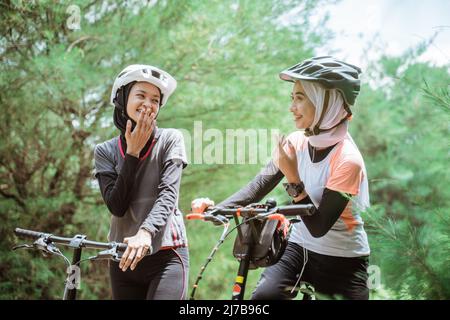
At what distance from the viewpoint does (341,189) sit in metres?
1.88

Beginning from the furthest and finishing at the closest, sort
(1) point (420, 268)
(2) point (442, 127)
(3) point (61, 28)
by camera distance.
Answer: (3) point (61, 28) < (2) point (442, 127) < (1) point (420, 268)

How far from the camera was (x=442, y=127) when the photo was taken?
1496 millimetres

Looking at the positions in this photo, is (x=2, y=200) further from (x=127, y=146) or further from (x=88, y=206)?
(x=127, y=146)

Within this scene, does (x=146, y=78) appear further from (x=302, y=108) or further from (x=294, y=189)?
(x=294, y=189)

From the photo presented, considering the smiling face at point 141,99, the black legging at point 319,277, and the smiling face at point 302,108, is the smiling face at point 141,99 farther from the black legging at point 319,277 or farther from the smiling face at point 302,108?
the black legging at point 319,277

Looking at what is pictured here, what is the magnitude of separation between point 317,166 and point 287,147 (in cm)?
19

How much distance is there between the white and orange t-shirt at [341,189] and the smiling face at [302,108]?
14 cm

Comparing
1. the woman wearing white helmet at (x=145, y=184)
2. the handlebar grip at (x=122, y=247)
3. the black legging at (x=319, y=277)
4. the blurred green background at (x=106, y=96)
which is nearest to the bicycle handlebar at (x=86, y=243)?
the handlebar grip at (x=122, y=247)

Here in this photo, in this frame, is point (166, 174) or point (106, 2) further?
point (106, 2)

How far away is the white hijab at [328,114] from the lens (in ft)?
6.63

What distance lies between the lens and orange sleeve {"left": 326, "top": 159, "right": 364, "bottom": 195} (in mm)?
1894

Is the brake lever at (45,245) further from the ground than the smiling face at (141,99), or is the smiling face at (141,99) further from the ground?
the smiling face at (141,99)

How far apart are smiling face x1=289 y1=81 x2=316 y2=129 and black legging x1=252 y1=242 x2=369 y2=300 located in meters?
0.47

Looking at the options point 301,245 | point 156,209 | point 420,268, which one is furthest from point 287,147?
point 420,268
